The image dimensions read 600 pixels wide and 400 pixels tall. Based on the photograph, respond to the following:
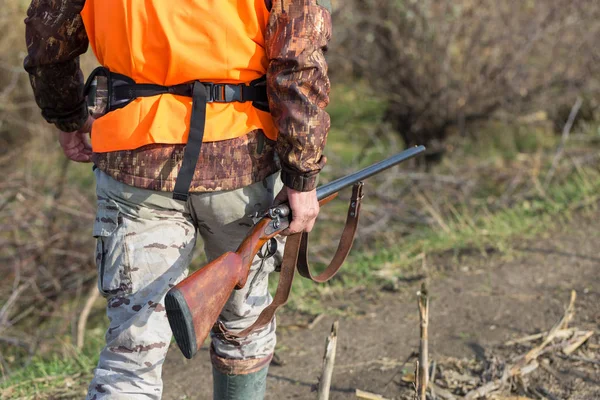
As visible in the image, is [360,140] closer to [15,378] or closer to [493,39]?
[493,39]

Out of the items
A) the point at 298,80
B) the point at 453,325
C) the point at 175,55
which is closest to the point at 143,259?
the point at 175,55

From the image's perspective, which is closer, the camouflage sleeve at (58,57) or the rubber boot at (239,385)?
the camouflage sleeve at (58,57)

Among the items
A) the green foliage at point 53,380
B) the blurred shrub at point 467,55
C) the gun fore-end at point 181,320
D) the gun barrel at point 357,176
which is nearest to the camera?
the gun fore-end at point 181,320

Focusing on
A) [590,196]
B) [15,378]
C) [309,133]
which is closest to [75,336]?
[15,378]

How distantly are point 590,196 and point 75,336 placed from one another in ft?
13.1

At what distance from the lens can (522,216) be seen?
18.3ft

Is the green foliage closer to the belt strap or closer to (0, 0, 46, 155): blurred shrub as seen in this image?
the belt strap

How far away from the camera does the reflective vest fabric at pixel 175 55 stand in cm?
229

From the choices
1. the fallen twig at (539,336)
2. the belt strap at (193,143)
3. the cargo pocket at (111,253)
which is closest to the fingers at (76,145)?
the cargo pocket at (111,253)

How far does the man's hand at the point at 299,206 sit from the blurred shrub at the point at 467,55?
5397 millimetres

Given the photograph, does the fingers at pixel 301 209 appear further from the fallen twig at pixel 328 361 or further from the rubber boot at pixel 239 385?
the rubber boot at pixel 239 385

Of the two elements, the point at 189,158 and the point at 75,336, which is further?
the point at 75,336

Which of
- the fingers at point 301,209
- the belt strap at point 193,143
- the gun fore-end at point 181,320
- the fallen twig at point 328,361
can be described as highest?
the belt strap at point 193,143

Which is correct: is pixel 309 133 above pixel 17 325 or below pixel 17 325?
above
